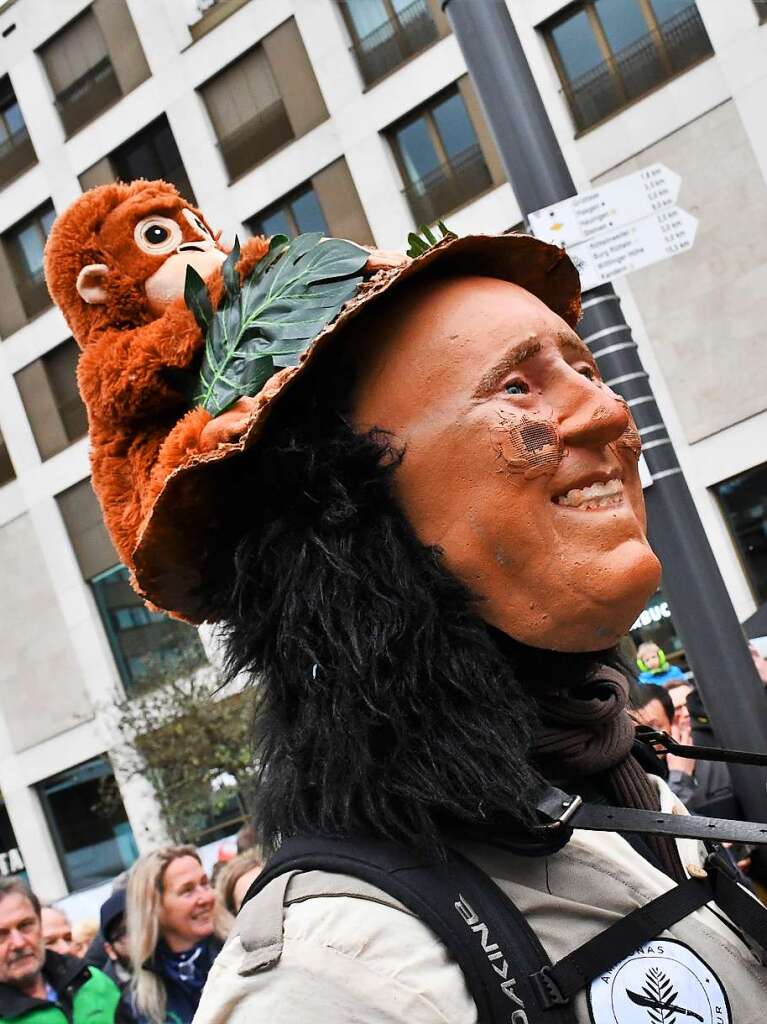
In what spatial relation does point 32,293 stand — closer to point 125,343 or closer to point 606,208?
point 606,208

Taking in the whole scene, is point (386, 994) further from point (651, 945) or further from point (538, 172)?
point (538, 172)

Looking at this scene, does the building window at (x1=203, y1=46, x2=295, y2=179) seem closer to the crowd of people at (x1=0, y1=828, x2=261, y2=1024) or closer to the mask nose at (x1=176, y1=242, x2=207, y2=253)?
the crowd of people at (x1=0, y1=828, x2=261, y2=1024)

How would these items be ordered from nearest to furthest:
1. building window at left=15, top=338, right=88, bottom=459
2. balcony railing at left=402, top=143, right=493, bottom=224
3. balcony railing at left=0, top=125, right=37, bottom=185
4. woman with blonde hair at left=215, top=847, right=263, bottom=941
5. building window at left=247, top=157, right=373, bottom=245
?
woman with blonde hair at left=215, top=847, right=263, bottom=941 < balcony railing at left=402, top=143, right=493, bottom=224 < building window at left=247, top=157, right=373, bottom=245 < building window at left=15, top=338, right=88, bottom=459 < balcony railing at left=0, top=125, right=37, bottom=185

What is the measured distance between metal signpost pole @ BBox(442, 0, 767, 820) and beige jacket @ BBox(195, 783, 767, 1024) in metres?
1.86

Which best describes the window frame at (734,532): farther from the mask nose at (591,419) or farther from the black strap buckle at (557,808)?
the black strap buckle at (557,808)

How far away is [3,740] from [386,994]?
2275cm

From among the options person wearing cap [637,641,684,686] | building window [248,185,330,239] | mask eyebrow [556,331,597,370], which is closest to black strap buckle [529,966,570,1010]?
mask eyebrow [556,331,597,370]

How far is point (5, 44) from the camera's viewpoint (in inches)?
872

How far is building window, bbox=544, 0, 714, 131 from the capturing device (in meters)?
15.7

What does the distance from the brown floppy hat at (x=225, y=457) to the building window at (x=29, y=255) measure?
20.5 meters

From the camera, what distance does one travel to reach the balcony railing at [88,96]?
68.9 feet

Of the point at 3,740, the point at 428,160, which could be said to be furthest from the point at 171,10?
the point at 3,740

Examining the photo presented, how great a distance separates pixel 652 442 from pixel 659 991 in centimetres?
237

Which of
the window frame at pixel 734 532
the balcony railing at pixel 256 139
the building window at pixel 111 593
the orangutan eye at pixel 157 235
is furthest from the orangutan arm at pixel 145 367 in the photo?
the building window at pixel 111 593
